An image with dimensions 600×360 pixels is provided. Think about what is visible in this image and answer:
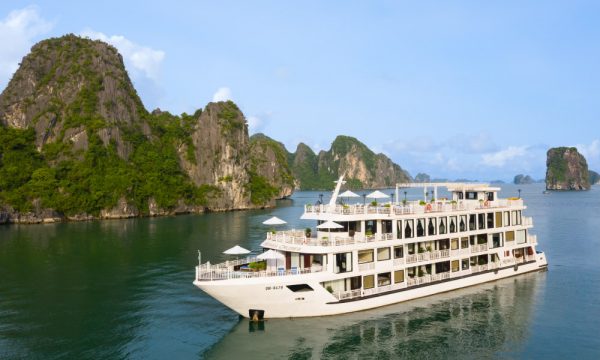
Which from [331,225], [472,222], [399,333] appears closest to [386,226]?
[331,225]

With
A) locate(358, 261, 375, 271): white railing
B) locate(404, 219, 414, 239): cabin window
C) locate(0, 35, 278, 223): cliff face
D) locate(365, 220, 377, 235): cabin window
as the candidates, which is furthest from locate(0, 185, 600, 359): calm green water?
locate(0, 35, 278, 223): cliff face

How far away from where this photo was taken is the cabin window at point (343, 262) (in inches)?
1165

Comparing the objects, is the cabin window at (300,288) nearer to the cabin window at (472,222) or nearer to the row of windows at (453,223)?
the row of windows at (453,223)

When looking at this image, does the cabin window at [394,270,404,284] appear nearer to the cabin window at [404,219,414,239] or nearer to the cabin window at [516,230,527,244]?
the cabin window at [404,219,414,239]

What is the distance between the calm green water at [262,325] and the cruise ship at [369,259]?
108 cm

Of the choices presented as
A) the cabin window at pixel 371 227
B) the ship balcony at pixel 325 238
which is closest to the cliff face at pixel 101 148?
the ship balcony at pixel 325 238

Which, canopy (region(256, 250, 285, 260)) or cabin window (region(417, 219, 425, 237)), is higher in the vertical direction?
cabin window (region(417, 219, 425, 237))

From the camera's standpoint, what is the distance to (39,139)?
407 feet

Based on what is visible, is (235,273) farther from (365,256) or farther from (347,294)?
(365,256)

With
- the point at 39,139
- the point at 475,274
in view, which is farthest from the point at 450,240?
the point at 39,139

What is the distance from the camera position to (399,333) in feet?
89.8

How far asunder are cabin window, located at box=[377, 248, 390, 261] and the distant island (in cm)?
9519

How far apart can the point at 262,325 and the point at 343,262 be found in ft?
20.1

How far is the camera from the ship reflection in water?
Result: 81.8ft
